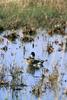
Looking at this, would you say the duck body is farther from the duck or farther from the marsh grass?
the marsh grass

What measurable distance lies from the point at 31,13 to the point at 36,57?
5.94 m

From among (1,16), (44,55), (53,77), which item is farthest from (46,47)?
(1,16)

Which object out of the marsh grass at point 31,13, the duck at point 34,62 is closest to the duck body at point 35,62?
the duck at point 34,62

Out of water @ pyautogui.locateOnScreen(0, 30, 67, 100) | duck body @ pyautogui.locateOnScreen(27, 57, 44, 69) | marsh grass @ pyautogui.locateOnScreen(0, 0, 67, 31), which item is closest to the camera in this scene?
water @ pyautogui.locateOnScreen(0, 30, 67, 100)

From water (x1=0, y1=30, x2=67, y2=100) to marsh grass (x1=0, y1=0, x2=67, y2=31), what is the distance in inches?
45.4

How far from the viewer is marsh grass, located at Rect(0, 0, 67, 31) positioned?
14.2 m

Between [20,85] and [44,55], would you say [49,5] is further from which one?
[20,85]

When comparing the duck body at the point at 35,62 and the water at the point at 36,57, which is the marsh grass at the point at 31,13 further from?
the duck body at the point at 35,62

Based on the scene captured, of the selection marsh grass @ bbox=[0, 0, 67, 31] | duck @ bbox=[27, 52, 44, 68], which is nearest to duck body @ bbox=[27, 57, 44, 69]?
duck @ bbox=[27, 52, 44, 68]

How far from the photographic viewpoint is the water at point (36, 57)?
7.48 meters

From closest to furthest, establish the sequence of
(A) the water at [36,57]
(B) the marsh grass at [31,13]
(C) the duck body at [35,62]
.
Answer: (A) the water at [36,57] < (C) the duck body at [35,62] < (B) the marsh grass at [31,13]

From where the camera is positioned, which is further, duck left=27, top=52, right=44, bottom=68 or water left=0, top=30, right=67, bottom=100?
duck left=27, top=52, right=44, bottom=68

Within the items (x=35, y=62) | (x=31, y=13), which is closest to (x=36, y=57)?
(x=35, y=62)

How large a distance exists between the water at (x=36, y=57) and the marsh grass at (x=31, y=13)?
115 cm
